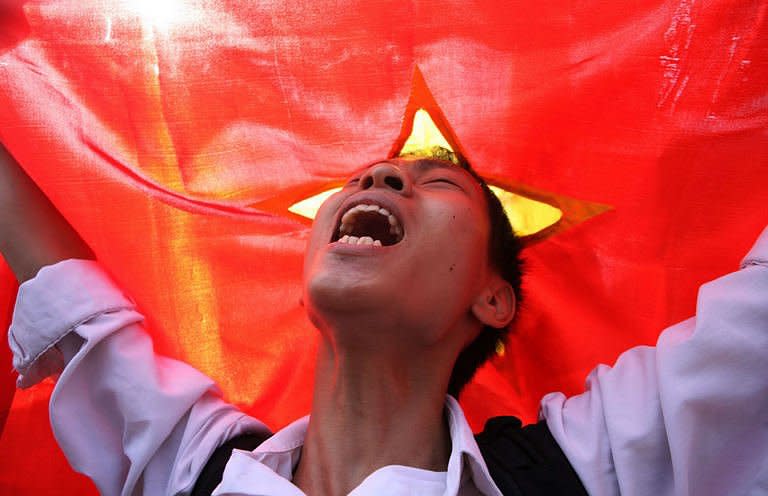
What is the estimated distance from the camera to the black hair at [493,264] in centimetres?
193

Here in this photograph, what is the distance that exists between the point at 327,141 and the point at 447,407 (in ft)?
1.90

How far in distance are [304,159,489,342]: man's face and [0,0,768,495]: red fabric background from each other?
17cm

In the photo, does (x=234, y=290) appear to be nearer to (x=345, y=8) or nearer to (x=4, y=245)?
(x=4, y=245)

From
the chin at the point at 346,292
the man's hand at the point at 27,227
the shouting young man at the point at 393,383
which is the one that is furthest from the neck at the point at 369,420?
the man's hand at the point at 27,227

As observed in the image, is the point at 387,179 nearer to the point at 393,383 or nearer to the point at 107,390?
the point at 393,383

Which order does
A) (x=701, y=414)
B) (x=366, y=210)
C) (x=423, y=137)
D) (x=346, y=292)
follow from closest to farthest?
(x=701, y=414) < (x=346, y=292) < (x=366, y=210) < (x=423, y=137)

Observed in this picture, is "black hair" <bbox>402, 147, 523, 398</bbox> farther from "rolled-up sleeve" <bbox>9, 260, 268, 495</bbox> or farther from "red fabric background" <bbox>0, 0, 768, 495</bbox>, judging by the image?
"rolled-up sleeve" <bbox>9, 260, 268, 495</bbox>

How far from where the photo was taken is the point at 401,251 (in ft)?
5.52

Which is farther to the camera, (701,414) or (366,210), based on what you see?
(366,210)

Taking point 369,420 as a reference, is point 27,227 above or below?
above

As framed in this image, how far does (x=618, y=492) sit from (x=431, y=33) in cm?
91

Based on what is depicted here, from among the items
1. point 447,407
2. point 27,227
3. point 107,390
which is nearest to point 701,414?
point 447,407

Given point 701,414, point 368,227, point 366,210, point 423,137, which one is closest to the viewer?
point 701,414

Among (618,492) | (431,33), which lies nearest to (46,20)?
(431,33)
